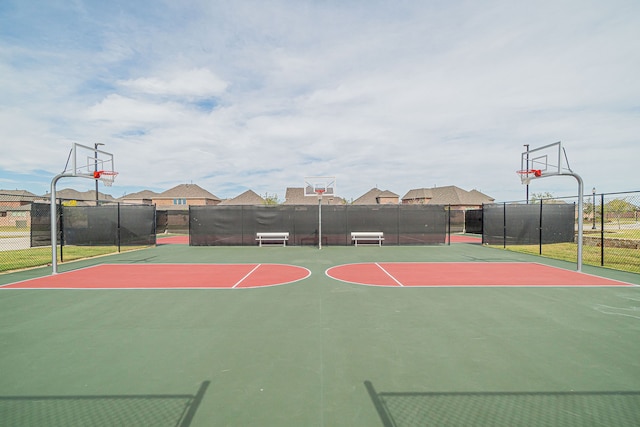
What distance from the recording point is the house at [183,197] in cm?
5853

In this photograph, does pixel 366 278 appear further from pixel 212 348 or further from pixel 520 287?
pixel 212 348

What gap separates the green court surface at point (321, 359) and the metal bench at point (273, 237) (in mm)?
10559

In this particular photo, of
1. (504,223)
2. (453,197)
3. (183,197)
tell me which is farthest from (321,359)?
(183,197)

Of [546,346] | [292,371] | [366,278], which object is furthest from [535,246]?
[292,371]

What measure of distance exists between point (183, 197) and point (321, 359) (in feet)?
202

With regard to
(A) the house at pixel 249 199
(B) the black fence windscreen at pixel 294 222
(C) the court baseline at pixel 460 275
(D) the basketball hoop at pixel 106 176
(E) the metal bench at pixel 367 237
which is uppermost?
(A) the house at pixel 249 199

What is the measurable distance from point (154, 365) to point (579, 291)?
968cm

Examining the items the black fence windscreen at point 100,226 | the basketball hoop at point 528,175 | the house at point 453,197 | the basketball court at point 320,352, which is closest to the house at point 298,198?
the house at point 453,197

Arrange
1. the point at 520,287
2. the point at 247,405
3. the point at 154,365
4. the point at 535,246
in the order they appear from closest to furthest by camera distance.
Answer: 1. the point at 247,405
2. the point at 154,365
3. the point at 520,287
4. the point at 535,246

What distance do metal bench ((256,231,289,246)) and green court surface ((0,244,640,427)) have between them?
1056 centimetres

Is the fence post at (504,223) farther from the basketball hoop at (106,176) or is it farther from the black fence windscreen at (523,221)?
the basketball hoop at (106,176)

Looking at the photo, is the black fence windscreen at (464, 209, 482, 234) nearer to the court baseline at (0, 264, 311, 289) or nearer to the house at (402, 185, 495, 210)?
the court baseline at (0, 264, 311, 289)

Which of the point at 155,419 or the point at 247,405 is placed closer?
the point at 155,419

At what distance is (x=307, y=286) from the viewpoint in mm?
8109
